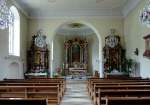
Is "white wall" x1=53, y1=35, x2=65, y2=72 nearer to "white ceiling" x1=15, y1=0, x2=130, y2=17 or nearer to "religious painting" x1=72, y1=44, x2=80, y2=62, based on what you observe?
"religious painting" x1=72, y1=44, x2=80, y2=62

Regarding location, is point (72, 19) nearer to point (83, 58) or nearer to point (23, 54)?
point (23, 54)

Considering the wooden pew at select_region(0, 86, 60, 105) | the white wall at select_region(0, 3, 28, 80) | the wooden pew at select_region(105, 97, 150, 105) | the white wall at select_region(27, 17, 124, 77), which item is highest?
the white wall at select_region(27, 17, 124, 77)

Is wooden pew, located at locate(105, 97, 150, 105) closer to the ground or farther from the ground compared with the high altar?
closer to the ground

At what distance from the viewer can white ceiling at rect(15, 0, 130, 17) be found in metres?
13.8

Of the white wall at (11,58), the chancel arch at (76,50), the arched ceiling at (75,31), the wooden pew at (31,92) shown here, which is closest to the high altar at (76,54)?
the chancel arch at (76,50)

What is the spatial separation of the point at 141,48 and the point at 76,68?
1200 cm

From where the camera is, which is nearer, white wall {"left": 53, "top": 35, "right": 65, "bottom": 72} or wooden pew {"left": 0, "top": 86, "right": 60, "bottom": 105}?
wooden pew {"left": 0, "top": 86, "right": 60, "bottom": 105}

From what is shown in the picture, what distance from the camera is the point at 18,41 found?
13562 mm

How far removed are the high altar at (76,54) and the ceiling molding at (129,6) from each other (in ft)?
28.9

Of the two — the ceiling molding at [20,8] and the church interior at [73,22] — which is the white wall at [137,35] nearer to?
the church interior at [73,22]

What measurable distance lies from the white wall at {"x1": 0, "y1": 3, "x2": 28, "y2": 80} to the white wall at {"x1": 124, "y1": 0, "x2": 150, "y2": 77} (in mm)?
5653

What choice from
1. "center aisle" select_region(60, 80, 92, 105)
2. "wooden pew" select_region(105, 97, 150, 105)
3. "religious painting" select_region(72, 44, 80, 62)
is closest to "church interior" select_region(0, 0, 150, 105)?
"center aisle" select_region(60, 80, 92, 105)

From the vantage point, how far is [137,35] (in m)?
12.6

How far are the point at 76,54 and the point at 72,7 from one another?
9692mm
